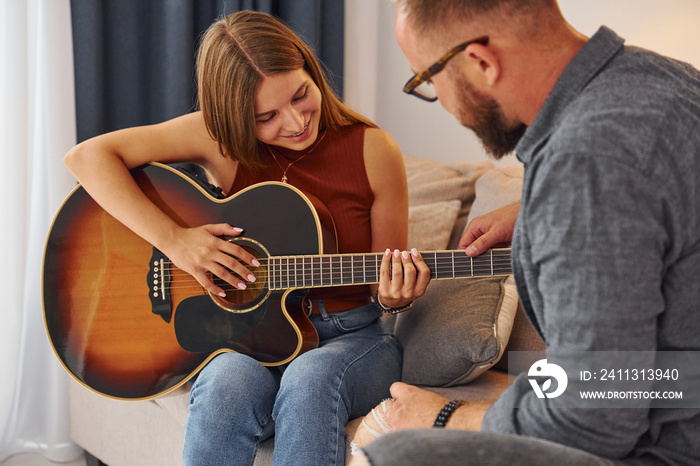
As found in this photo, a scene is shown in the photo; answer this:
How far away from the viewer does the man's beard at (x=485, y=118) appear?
794 mm

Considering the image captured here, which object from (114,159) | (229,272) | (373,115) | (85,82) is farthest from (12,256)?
(373,115)

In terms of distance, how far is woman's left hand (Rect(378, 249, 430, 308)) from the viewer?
4.04ft

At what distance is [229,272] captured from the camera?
4.35 ft

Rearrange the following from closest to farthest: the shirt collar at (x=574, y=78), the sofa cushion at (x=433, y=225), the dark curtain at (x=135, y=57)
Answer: the shirt collar at (x=574, y=78), the sofa cushion at (x=433, y=225), the dark curtain at (x=135, y=57)

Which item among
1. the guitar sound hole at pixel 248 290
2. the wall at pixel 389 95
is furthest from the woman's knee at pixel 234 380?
the wall at pixel 389 95

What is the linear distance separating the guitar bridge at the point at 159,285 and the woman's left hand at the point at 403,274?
0.48 meters

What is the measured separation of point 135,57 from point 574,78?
1.71m

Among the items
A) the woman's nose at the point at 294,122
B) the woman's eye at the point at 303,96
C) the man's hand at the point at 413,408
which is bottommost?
the man's hand at the point at 413,408

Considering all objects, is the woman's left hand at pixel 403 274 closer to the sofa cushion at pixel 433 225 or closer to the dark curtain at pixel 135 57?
the sofa cushion at pixel 433 225

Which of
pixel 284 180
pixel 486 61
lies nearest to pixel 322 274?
pixel 284 180

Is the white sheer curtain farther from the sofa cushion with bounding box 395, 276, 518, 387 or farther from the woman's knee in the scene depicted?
the sofa cushion with bounding box 395, 276, 518, 387

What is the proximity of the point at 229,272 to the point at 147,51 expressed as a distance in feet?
3.77

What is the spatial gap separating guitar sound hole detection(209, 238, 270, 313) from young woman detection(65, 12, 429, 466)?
22 millimetres

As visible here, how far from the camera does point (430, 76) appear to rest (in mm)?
815
